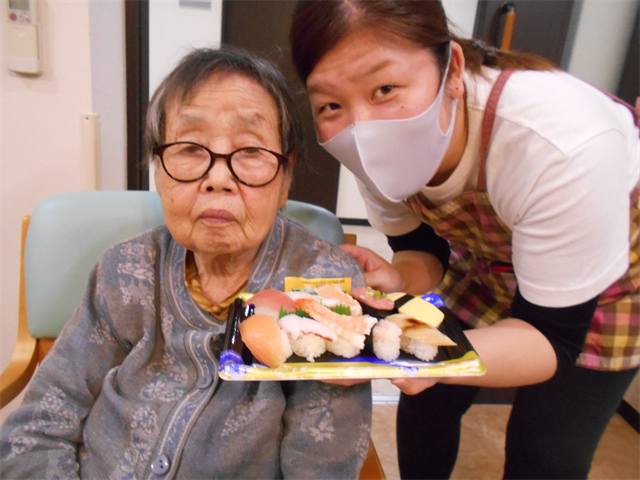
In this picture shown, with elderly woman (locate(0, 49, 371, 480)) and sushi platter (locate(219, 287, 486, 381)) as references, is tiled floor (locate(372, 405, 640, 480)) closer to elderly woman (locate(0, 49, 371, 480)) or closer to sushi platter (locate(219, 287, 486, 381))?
elderly woman (locate(0, 49, 371, 480))

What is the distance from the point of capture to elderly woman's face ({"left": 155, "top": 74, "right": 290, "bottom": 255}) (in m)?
0.78

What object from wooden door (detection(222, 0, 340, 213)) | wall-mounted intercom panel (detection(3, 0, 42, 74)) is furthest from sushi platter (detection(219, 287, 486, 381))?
wooden door (detection(222, 0, 340, 213))

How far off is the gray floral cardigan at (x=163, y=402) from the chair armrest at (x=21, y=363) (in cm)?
33

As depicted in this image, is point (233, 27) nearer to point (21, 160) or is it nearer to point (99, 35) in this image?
point (99, 35)

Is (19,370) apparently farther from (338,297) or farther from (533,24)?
(533,24)

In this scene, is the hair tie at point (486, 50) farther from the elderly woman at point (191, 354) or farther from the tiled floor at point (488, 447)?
the tiled floor at point (488, 447)

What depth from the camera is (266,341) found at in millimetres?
630

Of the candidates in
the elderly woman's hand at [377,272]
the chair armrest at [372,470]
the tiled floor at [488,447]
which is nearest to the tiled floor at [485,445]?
the tiled floor at [488,447]

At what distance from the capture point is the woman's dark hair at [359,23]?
0.69 meters

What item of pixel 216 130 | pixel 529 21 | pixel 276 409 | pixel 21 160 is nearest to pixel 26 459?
pixel 276 409

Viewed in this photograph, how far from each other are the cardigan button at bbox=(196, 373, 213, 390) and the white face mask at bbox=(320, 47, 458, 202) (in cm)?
55

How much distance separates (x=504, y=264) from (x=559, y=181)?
40 cm

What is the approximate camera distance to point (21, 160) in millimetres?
1320

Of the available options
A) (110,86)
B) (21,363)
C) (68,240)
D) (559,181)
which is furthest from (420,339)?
(110,86)
